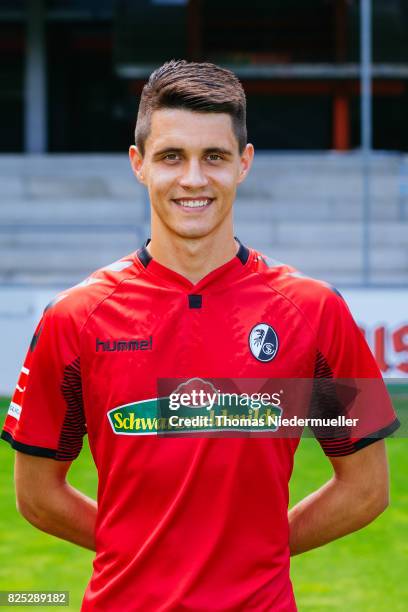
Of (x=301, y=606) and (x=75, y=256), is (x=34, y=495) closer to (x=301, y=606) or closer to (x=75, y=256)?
(x=301, y=606)

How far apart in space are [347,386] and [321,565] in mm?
3795

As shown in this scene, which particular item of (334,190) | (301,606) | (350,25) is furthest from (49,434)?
(350,25)

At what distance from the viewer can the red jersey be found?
2.36 metres

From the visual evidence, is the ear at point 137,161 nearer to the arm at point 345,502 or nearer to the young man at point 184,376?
the young man at point 184,376

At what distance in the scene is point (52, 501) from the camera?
2662 mm

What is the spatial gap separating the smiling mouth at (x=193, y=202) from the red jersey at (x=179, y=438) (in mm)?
167

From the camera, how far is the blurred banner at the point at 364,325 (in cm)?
1090

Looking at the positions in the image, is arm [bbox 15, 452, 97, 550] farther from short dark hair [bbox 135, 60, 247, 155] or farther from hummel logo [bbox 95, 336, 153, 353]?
short dark hair [bbox 135, 60, 247, 155]

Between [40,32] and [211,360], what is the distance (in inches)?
967

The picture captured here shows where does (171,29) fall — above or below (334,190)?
above

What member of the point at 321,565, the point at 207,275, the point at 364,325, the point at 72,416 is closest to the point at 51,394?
the point at 72,416

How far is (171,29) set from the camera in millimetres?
24578

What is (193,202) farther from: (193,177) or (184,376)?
(184,376)

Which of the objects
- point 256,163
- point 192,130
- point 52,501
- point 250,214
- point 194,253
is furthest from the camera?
point 256,163
